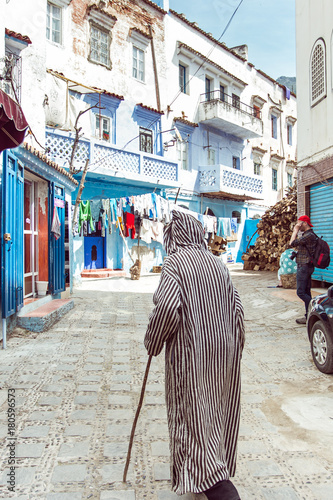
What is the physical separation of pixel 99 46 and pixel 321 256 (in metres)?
13.5

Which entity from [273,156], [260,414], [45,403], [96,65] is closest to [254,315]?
[260,414]

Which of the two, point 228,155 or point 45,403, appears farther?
point 228,155

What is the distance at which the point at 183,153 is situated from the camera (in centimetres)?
1973

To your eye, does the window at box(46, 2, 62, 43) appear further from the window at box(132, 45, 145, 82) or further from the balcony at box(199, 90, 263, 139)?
the balcony at box(199, 90, 263, 139)

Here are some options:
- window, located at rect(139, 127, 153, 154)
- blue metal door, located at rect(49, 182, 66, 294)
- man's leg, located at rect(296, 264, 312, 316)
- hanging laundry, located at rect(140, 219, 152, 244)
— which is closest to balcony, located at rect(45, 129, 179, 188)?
window, located at rect(139, 127, 153, 154)

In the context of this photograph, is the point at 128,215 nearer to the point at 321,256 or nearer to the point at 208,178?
the point at 208,178

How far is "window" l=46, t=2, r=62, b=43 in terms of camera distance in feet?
46.4

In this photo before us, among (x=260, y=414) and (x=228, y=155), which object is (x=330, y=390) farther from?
(x=228, y=155)

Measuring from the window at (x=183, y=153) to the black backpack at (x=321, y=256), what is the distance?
1385 centimetres

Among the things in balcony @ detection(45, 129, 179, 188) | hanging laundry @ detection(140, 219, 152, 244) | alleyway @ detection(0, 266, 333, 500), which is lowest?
alleyway @ detection(0, 266, 333, 500)

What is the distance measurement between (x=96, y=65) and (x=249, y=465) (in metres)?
15.8

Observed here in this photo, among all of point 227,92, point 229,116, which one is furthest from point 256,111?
point 229,116

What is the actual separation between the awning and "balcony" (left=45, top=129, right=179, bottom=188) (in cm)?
795

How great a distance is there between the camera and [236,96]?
2319cm
